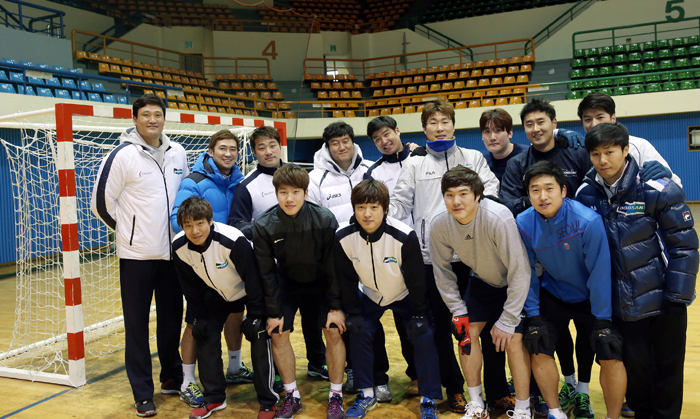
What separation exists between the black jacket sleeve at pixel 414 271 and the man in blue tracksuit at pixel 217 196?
1.20 metres

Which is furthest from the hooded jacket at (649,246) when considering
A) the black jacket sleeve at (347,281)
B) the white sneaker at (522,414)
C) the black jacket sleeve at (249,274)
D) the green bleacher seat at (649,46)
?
the green bleacher seat at (649,46)

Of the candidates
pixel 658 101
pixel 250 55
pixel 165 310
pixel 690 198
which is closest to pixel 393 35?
pixel 250 55

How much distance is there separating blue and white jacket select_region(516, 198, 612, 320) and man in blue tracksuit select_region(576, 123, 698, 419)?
9 cm

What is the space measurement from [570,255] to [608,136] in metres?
0.61

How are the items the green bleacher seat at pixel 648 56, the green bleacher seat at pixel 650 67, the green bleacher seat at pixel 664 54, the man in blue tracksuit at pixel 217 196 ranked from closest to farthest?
the man in blue tracksuit at pixel 217 196, the green bleacher seat at pixel 650 67, the green bleacher seat at pixel 664 54, the green bleacher seat at pixel 648 56

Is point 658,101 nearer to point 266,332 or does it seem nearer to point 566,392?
point 566,392

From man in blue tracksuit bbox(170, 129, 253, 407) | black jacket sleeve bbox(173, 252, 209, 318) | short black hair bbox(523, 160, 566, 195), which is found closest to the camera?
short black hair bbox(523, 160, 566, 195)

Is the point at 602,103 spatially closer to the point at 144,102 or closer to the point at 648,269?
the point at 648,269

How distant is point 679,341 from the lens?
2.26m

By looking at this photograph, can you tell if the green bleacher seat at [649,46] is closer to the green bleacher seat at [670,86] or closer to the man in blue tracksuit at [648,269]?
the green bleacher seat at [670,86]

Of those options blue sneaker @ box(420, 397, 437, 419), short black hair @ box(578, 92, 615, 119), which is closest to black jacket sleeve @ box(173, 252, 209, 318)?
blue sneaker @ box(420, 397, 437, 419)

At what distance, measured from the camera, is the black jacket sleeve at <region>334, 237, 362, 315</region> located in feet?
9.16

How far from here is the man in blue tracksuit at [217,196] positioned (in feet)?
10.2

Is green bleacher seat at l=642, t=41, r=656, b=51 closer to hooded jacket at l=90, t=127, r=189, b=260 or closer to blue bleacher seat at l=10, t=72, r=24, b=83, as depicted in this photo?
hooded jacket at l=90, t=127, r=189, b=260
